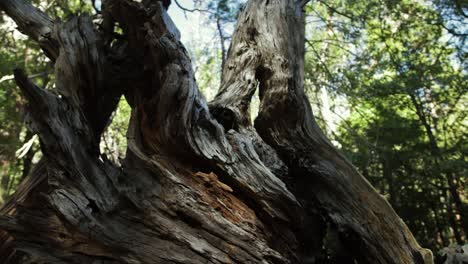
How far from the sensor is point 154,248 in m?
2.06

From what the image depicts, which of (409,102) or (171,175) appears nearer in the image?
(171,175)

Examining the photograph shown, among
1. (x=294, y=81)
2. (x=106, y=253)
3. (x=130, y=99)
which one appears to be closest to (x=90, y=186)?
(x=106, y=253)

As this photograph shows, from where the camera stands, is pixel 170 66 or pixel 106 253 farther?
pixel 170 66

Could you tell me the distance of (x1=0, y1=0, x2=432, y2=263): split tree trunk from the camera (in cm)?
208

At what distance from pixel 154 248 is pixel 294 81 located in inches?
73.5

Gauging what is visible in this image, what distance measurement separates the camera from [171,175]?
2.31 metres

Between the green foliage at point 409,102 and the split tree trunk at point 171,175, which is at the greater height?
the green foliage at point 409,102

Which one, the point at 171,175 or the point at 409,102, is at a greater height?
the point at 409,102

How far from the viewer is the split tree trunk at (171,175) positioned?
2080mm

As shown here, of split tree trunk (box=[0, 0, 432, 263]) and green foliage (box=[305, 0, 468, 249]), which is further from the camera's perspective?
green foliage (box=[305, 0, 468, 249])

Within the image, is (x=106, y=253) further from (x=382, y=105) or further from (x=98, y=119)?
(x=382, y=105)

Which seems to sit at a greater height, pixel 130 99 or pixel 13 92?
pixel 13 92

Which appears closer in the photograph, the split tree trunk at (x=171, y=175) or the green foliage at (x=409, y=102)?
the split tree trunk at (x=171, y=175)

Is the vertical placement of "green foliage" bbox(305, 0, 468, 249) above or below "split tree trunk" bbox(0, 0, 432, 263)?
above
